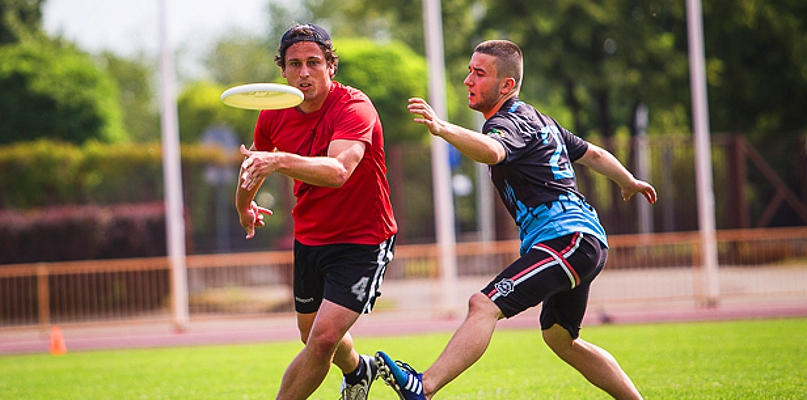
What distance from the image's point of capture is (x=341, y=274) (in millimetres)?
5137

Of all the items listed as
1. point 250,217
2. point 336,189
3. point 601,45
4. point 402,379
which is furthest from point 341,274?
point 601,45

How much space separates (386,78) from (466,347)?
70.4 ft

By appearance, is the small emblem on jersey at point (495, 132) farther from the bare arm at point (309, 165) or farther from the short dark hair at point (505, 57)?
the bare arm at point (309, 165)

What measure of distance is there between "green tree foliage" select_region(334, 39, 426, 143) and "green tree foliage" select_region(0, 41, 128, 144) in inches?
345

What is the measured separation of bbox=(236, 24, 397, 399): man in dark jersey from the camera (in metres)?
5.05

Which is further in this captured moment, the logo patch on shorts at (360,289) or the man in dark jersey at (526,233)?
the logo patch on shorts at (360,289)

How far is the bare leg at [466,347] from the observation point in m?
4.52

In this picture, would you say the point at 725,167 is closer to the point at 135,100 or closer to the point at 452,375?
the point at 452,375

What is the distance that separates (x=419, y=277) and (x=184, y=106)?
29804 mm

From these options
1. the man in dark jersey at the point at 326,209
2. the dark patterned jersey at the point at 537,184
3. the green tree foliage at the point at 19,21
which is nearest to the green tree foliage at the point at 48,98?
the green tree foliage at the point at 19,21

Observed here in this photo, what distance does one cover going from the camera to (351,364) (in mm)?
5559

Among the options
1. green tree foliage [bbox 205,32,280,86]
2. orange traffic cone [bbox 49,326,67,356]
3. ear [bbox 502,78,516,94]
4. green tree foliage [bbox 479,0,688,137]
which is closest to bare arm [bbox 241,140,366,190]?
ear [bbox 502,78,516,94]

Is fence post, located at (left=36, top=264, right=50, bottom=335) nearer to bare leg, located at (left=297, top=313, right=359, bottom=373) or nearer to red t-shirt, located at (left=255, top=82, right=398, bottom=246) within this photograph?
bare leg, located at (left=297, top=313, right=359, bottom=373)

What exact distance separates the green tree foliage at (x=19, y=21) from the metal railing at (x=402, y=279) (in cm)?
2180
